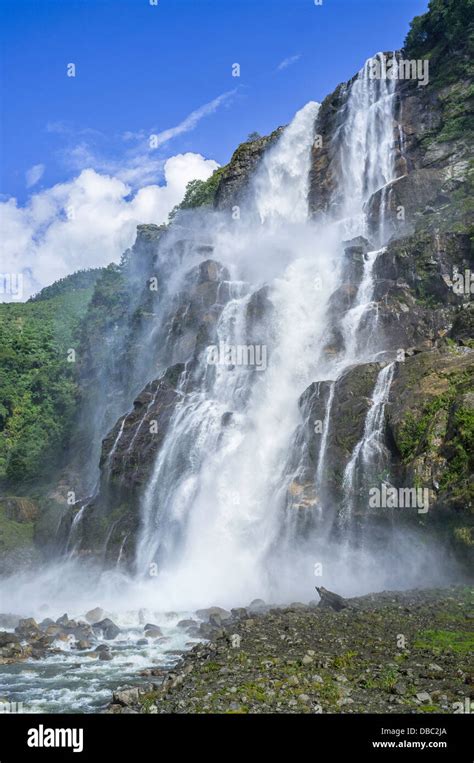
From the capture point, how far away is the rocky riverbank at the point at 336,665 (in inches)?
404

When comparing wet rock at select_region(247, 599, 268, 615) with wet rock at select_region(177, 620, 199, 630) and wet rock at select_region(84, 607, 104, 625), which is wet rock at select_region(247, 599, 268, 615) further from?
wet rock at select_region(84, 607, 104, 625)

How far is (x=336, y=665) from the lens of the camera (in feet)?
40.3

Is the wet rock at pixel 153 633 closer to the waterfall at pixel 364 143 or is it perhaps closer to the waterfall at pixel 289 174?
the waterfall at pixel 364 143

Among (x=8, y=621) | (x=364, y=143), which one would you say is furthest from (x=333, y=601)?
(x=364, y=143)

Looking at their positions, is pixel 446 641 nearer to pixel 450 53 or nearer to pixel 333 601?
pixel 333 601

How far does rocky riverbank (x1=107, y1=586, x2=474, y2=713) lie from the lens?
10.2 m

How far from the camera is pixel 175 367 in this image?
42.1 meters

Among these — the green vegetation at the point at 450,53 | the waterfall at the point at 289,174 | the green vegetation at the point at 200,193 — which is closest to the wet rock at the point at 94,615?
the green vegetation at the point at 450,53

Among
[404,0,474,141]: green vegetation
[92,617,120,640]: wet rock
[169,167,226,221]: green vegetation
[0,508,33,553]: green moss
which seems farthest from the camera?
[169,167,226,221]: green vegetation

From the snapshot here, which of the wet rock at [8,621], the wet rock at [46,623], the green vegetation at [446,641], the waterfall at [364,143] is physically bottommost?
the wet rock at [8,621]

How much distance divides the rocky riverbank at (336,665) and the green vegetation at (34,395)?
41.8 m

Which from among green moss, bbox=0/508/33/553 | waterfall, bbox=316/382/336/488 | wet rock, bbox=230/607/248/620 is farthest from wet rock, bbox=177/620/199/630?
green moss, bbox=0/508/33/553

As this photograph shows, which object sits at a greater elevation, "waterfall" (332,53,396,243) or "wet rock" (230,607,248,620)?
"waterfall" (332,53,396,243)

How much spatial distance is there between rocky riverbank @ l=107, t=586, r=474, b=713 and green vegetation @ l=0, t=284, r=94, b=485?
41.8 m
